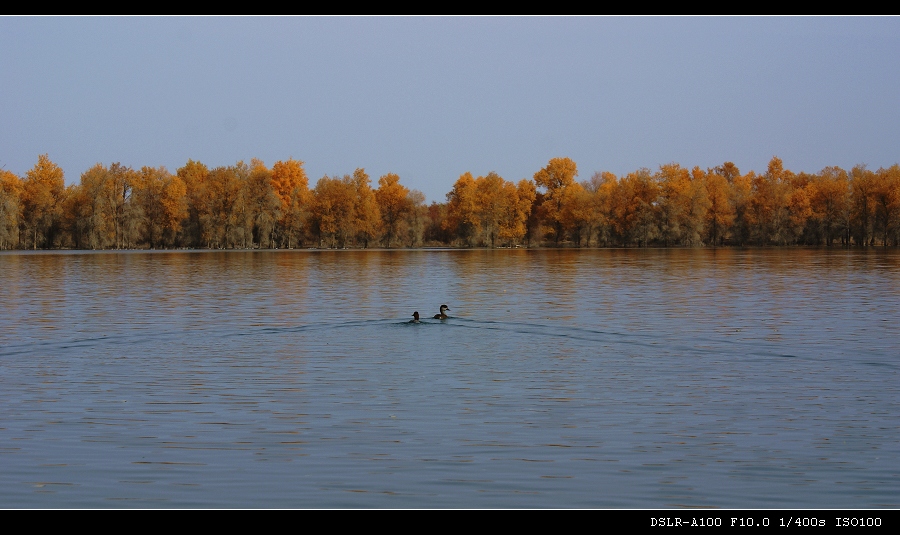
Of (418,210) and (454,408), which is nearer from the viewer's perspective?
(454,408)

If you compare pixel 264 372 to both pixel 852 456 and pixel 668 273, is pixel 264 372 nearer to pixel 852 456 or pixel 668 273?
pixel 852 456

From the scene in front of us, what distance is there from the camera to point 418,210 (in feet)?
468

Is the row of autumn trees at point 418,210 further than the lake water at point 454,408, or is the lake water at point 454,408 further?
the row of autumn trees at point 418,210

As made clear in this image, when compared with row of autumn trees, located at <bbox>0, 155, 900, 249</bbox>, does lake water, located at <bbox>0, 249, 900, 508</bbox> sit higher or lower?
lower

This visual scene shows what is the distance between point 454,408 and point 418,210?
12878cm

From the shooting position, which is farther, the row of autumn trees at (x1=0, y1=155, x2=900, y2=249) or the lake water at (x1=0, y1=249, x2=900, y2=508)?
the row of autumn trees at (x1=0, y1=155, x2=900, y2=249)

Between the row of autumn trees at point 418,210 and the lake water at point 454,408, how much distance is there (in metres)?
96.9

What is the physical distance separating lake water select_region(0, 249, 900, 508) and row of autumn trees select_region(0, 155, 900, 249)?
96876 millimetres

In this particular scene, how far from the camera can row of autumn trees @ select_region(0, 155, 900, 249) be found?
124m

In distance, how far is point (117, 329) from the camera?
26.6 metres

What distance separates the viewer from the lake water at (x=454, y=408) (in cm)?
1012

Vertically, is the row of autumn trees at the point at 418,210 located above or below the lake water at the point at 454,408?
above
